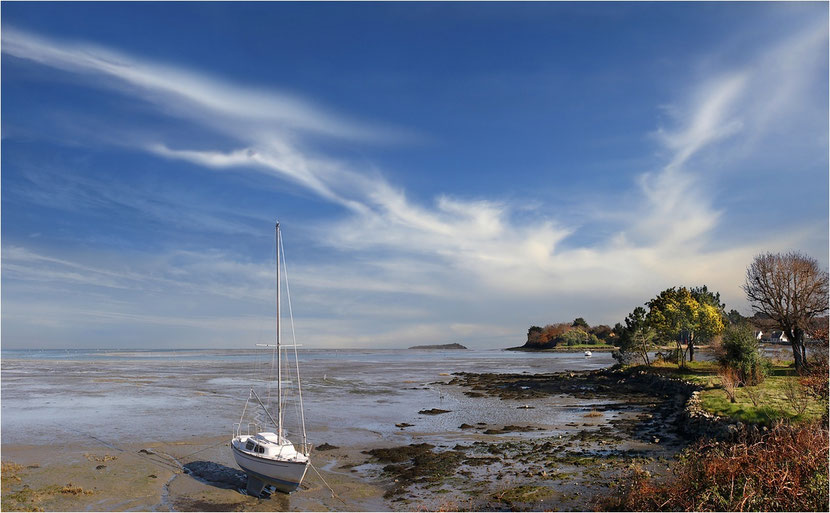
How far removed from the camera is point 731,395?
3431 cm

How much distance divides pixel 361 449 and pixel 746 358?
29785mm

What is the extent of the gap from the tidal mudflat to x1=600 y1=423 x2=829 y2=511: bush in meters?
3.71

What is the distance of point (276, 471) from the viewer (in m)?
23.7

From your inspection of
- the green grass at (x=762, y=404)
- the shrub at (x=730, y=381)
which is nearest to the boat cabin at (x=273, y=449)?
the green grass at (x=762, y=404)

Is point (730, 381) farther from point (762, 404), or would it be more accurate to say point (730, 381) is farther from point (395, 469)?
point (395, 469)

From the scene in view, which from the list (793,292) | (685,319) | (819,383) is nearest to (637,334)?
(685,319)

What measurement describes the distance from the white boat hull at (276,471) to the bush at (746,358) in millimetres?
33746

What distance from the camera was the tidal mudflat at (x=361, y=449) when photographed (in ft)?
75.8

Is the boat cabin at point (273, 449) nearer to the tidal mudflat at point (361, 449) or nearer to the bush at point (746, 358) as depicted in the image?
the tidal mudflat at point (361, 449)

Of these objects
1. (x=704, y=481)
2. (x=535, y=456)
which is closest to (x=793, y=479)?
(x=704, y=481)

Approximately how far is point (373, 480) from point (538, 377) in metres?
57.7

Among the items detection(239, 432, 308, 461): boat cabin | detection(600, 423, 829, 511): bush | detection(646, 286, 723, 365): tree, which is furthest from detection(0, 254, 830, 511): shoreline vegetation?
detection(646, 286, 723, 365): tree

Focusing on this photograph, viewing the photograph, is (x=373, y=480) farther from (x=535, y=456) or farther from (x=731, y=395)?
(x=731, y=395)

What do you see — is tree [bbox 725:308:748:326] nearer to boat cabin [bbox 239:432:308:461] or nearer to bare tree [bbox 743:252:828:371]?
bare tree [bbox 743:252:828:371]
